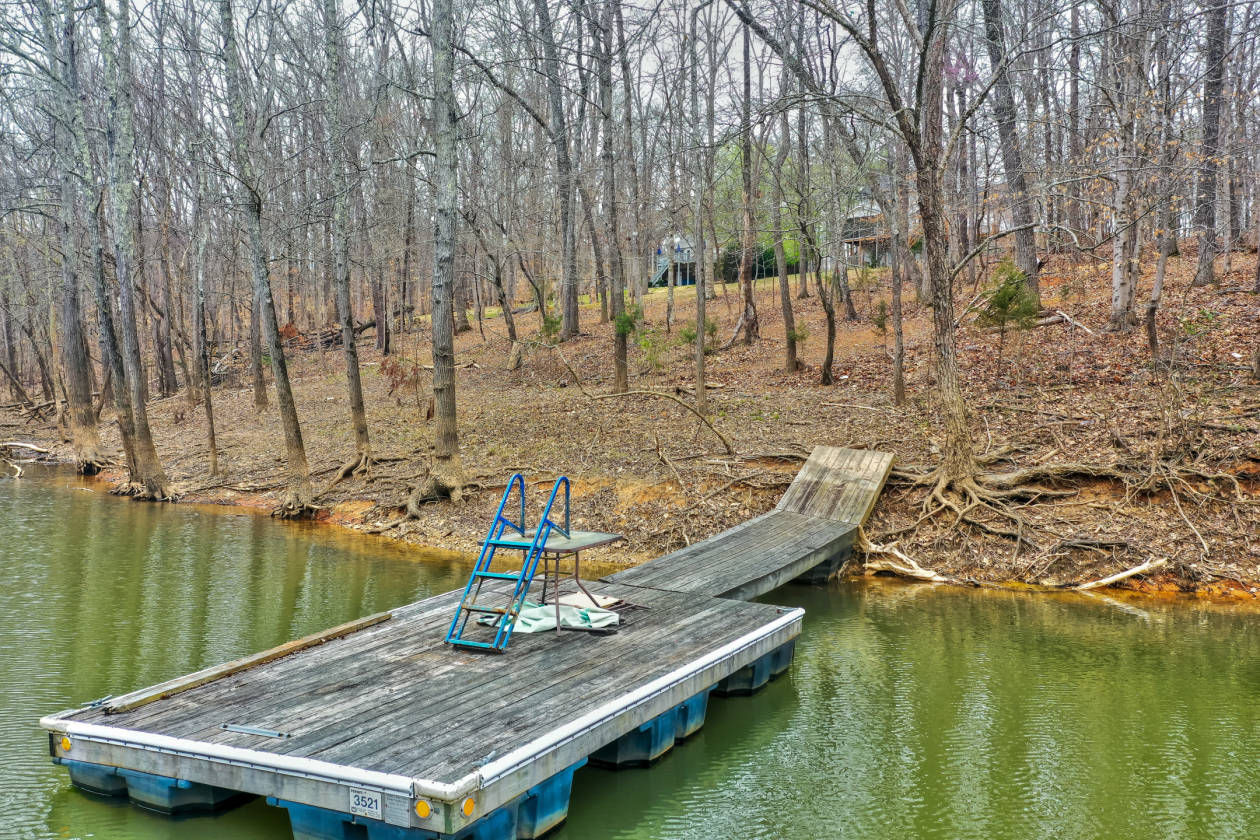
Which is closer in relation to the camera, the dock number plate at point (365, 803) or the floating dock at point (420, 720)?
the dock number plate at point (365, 803)

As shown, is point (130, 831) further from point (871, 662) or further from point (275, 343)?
point (275, 343)

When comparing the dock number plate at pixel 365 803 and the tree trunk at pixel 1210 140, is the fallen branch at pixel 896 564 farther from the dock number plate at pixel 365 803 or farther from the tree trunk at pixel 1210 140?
the tree trunk at pixel 1210 140

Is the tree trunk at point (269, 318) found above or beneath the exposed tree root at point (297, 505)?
above

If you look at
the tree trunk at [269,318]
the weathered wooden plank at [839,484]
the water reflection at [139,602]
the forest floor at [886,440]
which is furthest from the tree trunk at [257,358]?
the weathered wooden plank at [839,484]

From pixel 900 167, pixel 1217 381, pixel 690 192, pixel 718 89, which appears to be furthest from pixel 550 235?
pixel 1217 381

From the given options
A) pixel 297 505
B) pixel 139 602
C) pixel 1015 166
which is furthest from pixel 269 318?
pixel 1015 166

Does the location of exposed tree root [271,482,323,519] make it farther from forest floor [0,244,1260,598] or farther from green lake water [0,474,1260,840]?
green lake water [0,474,1260,840]

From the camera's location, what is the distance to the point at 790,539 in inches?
461

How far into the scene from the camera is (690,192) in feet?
85.3

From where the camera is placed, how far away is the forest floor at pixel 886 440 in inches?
473

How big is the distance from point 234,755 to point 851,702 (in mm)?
5020

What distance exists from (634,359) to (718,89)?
753 centimetres

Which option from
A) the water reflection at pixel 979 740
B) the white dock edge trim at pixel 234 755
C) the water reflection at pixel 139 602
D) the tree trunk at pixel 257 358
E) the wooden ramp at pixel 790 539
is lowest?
the water reflection at pixel 979 740

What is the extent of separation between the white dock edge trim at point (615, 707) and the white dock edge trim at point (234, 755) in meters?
0.46
